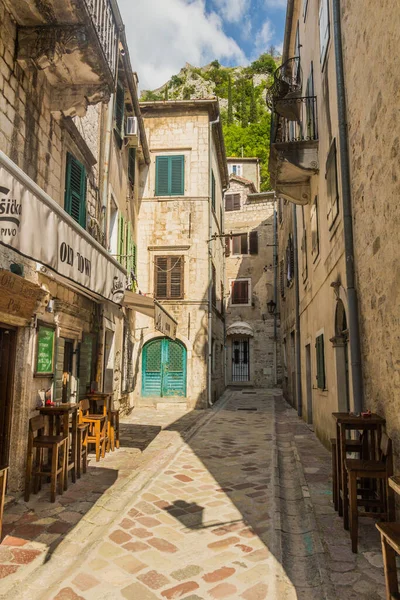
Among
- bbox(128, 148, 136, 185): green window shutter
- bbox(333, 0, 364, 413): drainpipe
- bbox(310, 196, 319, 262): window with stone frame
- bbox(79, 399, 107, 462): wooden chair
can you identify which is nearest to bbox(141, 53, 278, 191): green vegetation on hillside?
bbox(128, 148, 136, 185): green window shutter

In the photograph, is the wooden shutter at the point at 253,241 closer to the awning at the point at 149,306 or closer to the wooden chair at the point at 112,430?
the awning at the point at 149,306

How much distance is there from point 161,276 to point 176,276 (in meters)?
0.58

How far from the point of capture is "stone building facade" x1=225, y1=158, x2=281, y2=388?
1016 inches

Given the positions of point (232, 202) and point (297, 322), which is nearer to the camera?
point (297, 322)

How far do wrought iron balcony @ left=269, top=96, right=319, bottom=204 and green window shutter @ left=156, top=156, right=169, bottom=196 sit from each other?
22.1ft

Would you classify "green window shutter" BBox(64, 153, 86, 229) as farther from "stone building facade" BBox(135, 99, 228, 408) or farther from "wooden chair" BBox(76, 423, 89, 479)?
"stone building facade" BBox(135, 99, 228, 408)

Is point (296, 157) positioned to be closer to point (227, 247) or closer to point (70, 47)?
point (70, 47)

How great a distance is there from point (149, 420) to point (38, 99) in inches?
355

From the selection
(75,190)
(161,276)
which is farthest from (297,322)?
(75,190)

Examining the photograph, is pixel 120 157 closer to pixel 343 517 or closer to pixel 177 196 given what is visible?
pixel 177 196

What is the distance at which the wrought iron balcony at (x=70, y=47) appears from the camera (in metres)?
5.59

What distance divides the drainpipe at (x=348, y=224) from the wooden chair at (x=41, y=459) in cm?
380

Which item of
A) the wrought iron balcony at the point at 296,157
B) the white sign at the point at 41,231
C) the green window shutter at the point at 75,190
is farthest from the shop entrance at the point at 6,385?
the wrought iron balcony at the point at 296,157

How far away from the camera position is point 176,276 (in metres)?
16.3
